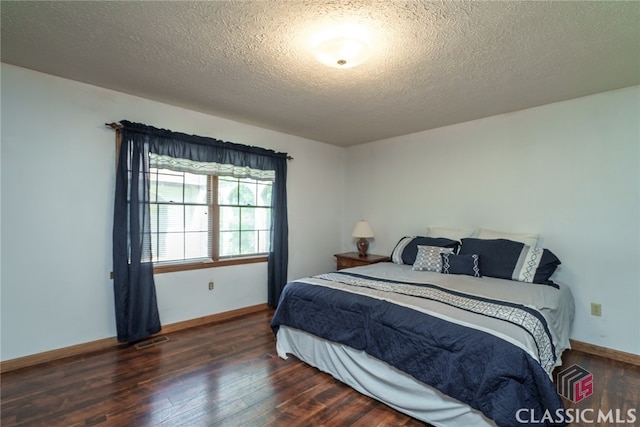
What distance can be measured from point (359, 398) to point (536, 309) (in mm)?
1331

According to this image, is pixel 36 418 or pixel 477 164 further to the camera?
pixel 477 164

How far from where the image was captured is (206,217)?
3.59m

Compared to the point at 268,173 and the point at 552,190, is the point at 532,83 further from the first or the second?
the point at 268,173

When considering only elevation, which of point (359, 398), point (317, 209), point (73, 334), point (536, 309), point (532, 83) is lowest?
point (359, 398)

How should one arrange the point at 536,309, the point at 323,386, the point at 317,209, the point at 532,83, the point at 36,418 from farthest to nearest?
the point at 317,209, the point at 532,83, the point at 323,386, the point at 536,309, the point at 36,418

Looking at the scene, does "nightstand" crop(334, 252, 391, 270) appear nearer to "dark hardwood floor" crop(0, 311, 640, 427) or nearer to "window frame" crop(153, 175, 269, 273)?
"window frame" crop(153, 175, 269, 273)

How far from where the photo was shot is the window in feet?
10.6

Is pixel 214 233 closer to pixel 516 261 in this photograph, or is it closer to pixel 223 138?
pixel 223 138

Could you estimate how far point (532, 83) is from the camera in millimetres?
2592

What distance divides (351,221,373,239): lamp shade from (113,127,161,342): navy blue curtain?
8.55ft

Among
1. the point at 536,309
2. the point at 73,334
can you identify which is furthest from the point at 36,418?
the point at 536,309

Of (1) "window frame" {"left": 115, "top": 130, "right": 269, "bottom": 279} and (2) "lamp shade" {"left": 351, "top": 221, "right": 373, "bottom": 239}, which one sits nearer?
(1) "window frame" {"left": 115, "top": 130, "right": 269, "bottom": 279}

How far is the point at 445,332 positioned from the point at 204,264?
2.70 m

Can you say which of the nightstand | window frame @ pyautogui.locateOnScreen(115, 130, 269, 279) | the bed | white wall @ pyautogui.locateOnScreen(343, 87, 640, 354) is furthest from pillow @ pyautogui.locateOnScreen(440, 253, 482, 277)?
window frame @ pyautogui.locateOnScreen(115, 130, 269, 279)
